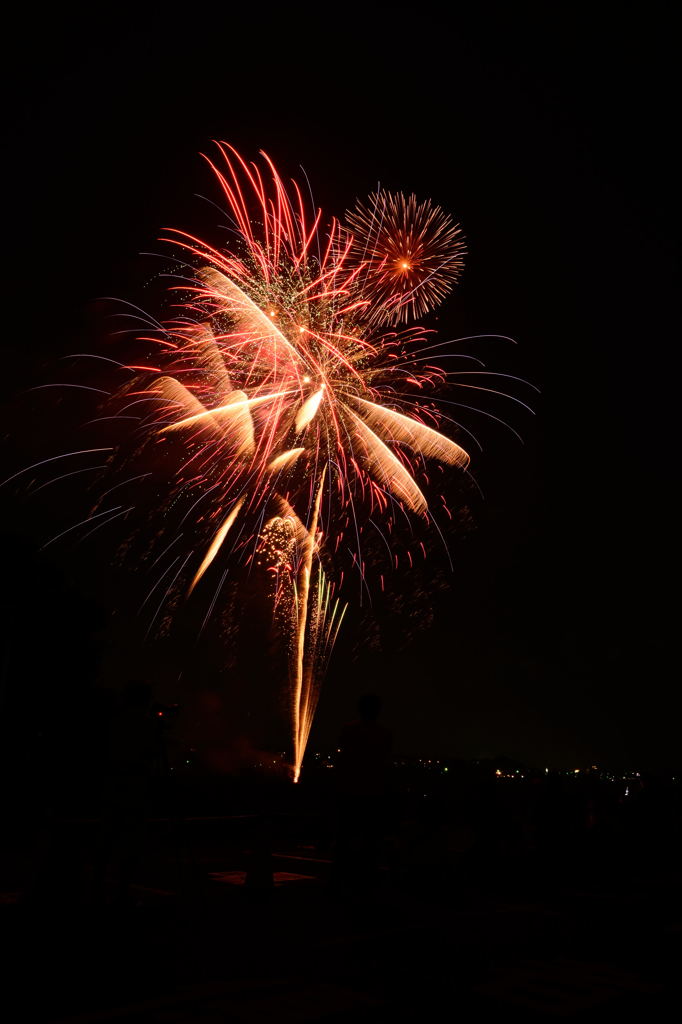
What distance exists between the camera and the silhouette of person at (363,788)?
770cm

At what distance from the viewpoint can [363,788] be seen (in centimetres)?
770

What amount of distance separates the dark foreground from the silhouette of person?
71 millimetres

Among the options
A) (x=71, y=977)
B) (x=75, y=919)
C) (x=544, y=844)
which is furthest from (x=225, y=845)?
(x=71, y=977)

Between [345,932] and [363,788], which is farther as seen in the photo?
[363,788]

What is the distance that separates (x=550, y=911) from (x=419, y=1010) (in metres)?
4.17

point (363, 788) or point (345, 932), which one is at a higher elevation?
point (363, 788)

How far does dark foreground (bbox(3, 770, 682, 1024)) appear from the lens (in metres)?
4.96

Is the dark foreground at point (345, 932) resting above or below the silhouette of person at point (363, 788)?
below

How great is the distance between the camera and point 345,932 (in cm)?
674

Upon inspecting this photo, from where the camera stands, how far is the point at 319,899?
26.2ft

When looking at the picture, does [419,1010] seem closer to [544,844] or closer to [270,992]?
[270,992]

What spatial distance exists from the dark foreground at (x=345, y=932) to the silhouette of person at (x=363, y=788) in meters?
0.07

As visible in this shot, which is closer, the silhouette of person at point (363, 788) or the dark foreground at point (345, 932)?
the dark foreground at point (345, 932)

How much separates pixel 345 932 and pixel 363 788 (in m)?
1.24
